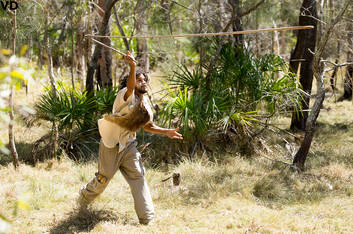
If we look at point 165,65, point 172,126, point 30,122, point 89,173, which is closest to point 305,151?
point 172,126

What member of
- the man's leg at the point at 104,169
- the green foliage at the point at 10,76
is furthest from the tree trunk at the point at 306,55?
the green foliage at the point at 10,76

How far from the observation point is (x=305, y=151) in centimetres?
677

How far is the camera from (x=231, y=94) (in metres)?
8.08

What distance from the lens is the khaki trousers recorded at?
14.9ft

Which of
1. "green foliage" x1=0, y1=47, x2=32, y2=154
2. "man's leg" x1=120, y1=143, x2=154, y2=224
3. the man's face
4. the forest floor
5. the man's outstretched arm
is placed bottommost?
the forest floor

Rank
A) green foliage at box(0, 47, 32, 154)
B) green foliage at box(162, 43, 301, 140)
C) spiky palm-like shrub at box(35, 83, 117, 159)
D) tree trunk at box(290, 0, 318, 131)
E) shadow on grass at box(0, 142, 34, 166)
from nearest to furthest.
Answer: green foliage at box(0, 47, 32, 154)
shadow on grass at box(0, 142, 34, 166)
spiky palm-like shrub at box(35, 83, 117, 159)
green foliage at box(162, 43, 301, 140)
tree trunk at box(290, 0, 318, 131)

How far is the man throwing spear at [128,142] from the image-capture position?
14.4ft

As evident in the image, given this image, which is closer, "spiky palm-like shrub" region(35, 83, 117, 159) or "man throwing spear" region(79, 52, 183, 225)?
"man throwing spear" region(79, 52, 183, 225)

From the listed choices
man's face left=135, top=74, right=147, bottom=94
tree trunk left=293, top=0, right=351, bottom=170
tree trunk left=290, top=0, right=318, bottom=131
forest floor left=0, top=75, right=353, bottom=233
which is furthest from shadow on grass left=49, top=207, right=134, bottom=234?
tree trunk left=290, top=0, right=318, bottom=131

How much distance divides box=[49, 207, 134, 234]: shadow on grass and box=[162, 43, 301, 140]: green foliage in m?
2.66

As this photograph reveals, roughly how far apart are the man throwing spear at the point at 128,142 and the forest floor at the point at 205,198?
306mm

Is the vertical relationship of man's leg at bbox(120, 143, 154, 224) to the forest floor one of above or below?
above

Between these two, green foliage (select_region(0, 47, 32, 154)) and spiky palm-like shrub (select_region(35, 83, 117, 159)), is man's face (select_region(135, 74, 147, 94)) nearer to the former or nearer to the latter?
green foliage (select_region(0, 47, 32, 154))

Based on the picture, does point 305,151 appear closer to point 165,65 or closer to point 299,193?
point 299,193
